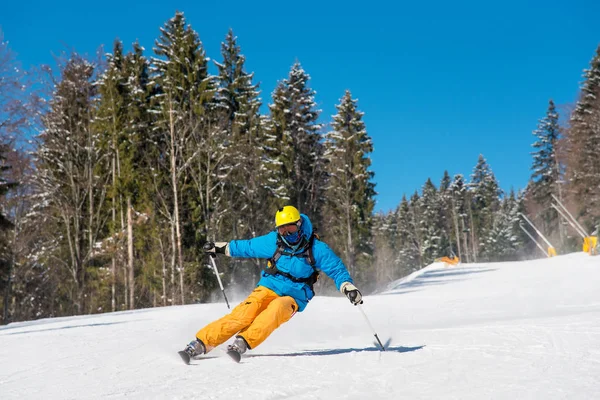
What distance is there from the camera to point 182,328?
310 inches

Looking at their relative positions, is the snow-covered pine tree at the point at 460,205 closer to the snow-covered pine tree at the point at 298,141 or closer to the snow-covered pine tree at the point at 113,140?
the snow-covered pine tree at the point at 298,141

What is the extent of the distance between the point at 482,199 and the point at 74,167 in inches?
2738

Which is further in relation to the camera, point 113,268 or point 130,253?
point 113,268

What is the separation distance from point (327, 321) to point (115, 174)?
1977 centimetres

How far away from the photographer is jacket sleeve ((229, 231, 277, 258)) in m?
5.85

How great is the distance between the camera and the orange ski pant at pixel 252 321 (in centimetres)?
512

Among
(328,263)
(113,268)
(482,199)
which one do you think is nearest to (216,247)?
(328,263)

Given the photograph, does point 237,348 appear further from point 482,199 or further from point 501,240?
point 482,199

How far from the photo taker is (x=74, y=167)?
24.1 metres

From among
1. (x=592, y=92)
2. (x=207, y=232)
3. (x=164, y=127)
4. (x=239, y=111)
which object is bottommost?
(x=207, y=232)

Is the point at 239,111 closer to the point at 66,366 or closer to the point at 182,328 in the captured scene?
the point at 182,328

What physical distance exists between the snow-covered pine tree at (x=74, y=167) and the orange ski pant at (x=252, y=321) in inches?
720

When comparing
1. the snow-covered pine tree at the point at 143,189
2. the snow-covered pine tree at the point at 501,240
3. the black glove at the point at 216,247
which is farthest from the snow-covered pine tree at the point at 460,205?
the black glove at the point at 216,247

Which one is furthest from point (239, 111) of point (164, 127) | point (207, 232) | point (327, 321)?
point (327, 321)
